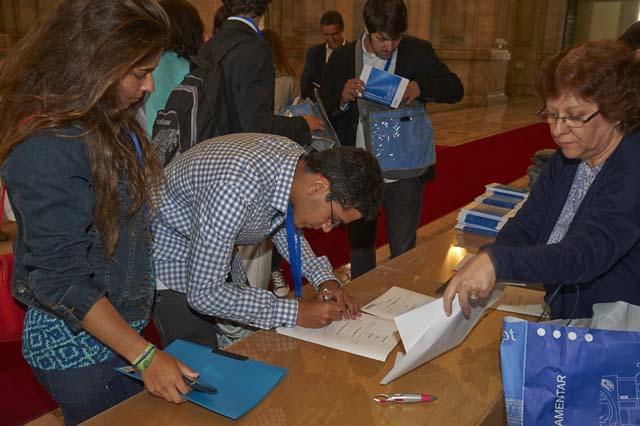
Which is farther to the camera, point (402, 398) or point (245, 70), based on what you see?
point (245, 70)

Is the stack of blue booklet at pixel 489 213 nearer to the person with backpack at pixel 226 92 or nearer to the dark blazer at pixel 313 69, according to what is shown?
the person with backpack at pixel 226 92

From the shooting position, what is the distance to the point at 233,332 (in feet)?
7.05

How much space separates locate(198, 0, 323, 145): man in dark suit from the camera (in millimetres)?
2691

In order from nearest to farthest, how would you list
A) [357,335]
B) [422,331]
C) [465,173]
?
[422,331]
[357,335]
[465,173]

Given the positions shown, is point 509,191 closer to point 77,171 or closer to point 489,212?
point 489,212

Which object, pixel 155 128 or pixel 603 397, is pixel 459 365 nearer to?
pixel 603 397

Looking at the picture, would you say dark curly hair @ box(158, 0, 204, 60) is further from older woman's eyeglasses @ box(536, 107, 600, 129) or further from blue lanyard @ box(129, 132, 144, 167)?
older woman's eyeglasses @ box(536, 107, 600, 129)

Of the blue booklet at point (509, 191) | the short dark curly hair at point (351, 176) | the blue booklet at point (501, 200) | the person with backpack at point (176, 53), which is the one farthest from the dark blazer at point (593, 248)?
the person with backpack at point (176, 53)

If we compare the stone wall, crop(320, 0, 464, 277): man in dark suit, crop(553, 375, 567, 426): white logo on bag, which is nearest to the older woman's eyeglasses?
crop(553, 375, 567, 426): white logo on bag

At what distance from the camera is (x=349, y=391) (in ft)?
5.01

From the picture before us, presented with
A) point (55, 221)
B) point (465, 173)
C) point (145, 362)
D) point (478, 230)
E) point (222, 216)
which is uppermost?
point (55, 221)

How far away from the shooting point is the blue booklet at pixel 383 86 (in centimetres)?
315

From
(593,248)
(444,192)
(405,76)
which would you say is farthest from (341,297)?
(444,192)

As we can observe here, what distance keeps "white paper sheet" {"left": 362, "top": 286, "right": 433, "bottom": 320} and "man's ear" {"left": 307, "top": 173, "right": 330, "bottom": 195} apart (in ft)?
1.56
